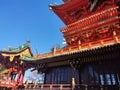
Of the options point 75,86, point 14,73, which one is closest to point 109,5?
point 75,86

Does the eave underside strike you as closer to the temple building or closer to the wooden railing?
the temple building

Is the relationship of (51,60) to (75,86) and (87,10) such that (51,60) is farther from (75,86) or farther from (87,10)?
(87,10)

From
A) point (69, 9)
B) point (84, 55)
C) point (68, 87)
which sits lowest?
point (68, 87)

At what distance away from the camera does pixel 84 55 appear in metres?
10.8

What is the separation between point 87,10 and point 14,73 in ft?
45.0

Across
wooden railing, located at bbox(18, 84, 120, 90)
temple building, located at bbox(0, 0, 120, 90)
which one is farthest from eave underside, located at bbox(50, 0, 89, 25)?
wooden railing, located at bbox(18, 84, 120, 90)

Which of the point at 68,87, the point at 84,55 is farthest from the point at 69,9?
the point at 68,87

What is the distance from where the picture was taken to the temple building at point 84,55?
990 cm

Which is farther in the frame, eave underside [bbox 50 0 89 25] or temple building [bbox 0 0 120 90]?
eave underside [bbox 50 0 89 25]

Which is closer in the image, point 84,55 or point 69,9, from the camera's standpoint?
point 84,55

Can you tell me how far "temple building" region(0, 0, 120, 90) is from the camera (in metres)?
9.90

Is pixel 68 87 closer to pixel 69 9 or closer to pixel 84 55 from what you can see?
pixel 84 55

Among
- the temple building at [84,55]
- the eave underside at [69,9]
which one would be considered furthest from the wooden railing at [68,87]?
the eave underside at [69,9]

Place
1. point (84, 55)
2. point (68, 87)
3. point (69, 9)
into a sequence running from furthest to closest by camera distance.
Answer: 1. point (69, 9)
2. point (84, 55)
3. point (68, 87)
